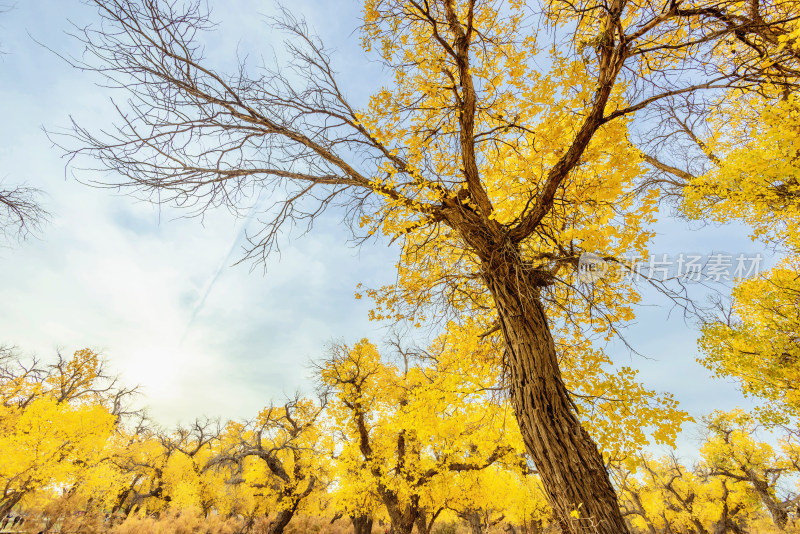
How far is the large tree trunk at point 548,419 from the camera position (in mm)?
2588

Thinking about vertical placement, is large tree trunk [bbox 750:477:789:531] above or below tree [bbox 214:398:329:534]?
below

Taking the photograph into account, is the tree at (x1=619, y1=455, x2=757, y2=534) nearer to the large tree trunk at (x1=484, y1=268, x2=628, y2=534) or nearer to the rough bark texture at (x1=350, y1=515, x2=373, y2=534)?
the rough bark texture at (x1=350, y1=515, x2=373, y2=534)

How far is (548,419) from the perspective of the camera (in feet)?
9.67

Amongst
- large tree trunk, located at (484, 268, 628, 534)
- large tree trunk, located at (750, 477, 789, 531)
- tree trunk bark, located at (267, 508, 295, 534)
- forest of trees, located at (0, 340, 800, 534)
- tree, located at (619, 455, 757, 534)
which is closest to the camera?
large tree trunk, located at (484, 268, 628, 534)

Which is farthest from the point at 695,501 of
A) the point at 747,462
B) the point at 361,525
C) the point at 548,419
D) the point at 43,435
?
the point at 43,435

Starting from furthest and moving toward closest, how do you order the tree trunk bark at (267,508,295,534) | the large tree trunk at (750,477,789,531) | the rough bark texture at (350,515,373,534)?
the large tree trunk at (750,477,789,531), the tree trunk bark at (267,508,295,534), the rough bark texture at (350,515,373,534)

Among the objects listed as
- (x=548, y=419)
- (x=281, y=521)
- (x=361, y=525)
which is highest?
(x=548, y=419)

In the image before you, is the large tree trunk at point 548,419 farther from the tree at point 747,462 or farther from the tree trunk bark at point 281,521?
the tree at point 747,462

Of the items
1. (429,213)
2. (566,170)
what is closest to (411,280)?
(429,213)

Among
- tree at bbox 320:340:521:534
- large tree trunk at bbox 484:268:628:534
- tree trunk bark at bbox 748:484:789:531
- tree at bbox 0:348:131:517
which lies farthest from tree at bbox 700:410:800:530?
tree at bbox 0:348:131:517

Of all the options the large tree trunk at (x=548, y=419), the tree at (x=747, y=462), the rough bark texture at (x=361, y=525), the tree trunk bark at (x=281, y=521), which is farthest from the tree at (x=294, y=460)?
the tree at (x=747, y=462)

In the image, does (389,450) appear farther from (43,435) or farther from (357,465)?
(43,435)

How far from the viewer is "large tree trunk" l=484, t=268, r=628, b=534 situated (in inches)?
102

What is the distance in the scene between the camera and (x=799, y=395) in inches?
237
